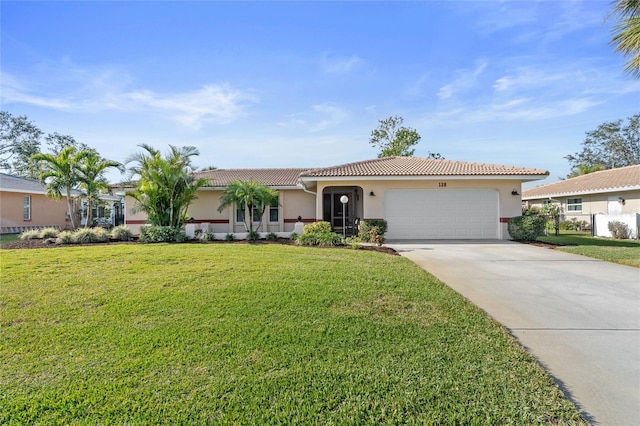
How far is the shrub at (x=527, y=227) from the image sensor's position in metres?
14.3

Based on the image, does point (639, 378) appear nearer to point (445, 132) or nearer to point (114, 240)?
point (114, 240)

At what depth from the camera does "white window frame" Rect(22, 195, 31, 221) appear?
2236 cm

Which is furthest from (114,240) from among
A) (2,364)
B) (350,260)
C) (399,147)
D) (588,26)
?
(399,147)

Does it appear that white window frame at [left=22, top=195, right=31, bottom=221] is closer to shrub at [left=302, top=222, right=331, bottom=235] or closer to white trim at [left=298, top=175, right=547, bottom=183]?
white trim at [left=298, top=175, right=547, bottom=183]

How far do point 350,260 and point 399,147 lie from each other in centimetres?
2942

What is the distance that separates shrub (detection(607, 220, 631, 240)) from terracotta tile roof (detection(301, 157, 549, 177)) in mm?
7192

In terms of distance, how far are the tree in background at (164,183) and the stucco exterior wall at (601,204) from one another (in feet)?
77.9

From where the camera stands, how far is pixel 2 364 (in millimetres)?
3451

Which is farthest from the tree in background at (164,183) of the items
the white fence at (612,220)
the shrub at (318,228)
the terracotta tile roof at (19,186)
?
the white fence at (612,220)

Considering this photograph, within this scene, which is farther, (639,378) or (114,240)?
(114,240)

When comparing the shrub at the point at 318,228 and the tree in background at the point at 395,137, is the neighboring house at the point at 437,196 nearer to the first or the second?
the shrub at the point at 318,228

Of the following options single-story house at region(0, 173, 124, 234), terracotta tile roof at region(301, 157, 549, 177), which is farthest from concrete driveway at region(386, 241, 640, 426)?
single-story house at region(0, 173, 124, 234)

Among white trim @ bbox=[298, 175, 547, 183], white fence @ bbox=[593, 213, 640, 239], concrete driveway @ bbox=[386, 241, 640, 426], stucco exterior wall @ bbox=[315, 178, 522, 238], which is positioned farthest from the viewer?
white fence @ bbox=[593, 213, 640, 239]

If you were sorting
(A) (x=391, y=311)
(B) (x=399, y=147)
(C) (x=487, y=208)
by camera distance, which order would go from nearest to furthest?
(A) (x=391, y=311) → (C) (x=487, y=208) → (B) (x=399, y=147)
